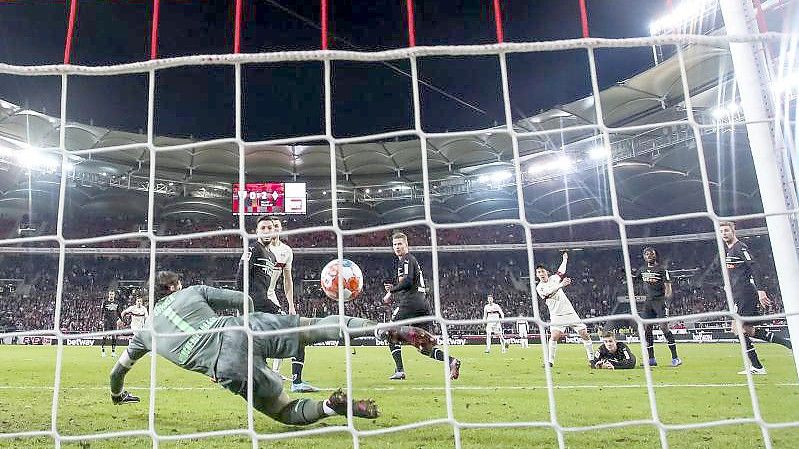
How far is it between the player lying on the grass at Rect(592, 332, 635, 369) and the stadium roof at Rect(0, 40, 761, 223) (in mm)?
10424

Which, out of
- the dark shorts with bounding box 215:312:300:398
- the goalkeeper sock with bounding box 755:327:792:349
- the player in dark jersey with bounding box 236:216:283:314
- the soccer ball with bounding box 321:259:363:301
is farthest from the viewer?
the goalkeeper sock with bounding box 755:327:792:349

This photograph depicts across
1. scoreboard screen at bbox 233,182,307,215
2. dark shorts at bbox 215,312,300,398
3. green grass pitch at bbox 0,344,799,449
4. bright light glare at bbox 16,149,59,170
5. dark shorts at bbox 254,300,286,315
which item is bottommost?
green grass pitch at bbox 0,344,799,449

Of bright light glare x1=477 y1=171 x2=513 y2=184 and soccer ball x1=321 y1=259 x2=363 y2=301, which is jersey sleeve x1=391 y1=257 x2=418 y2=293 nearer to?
soccer ball x1=321 y1=259 x2=363 y2=301

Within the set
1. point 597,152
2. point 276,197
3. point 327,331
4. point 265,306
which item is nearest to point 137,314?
point 265,306

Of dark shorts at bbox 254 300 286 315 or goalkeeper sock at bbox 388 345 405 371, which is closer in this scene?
dark shorts at bbox 254 300 286 315

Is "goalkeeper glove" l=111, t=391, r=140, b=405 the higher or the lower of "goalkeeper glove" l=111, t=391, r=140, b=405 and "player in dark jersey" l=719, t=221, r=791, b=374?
the lower

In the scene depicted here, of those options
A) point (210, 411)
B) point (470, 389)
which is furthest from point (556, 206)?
point (210, 411)

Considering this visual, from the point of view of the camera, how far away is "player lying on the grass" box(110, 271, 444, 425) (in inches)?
127

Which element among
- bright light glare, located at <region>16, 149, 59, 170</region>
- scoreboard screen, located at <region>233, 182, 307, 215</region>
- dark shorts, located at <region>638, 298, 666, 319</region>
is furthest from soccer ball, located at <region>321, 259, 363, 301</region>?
bright light glare, located at <region>16, 149, 59, 170</region>

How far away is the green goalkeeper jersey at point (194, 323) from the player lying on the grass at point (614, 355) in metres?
5.17

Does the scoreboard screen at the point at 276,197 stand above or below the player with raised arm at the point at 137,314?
above

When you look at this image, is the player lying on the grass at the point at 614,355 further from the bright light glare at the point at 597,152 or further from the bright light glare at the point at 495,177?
the bright light glare at the point at 495,177

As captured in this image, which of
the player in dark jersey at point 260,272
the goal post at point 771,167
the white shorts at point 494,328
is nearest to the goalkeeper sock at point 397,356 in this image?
the player in dark jersey at point 260,272

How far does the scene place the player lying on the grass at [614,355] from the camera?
708cm
